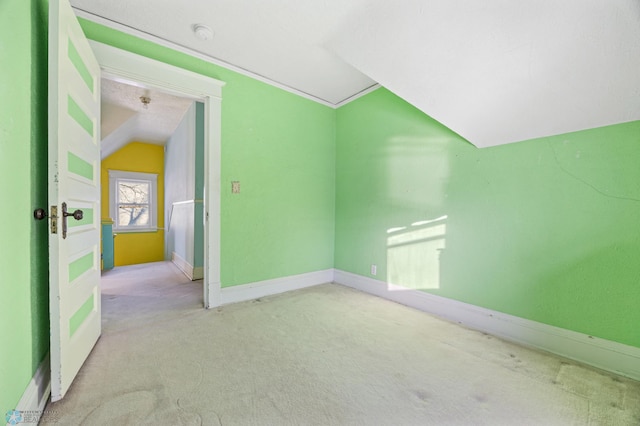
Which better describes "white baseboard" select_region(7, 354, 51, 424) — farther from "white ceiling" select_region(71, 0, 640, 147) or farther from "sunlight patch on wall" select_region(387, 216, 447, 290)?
"sunlight patch on wall" select_region(387, 216, 447, 290)

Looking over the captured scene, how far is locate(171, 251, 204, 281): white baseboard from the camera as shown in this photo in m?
3.55

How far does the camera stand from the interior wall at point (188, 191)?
3.60 metres

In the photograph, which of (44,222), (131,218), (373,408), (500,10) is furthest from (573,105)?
(131,218)

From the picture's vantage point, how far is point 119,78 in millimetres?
2027

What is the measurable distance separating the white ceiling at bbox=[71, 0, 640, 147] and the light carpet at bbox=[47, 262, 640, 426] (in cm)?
158

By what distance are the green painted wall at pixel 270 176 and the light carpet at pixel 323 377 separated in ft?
2.46

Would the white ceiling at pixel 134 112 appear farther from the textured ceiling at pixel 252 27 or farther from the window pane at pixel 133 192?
the textured ceiling at pixel 252 27

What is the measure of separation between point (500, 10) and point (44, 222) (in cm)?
264

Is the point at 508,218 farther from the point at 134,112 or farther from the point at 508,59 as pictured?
the point at 134,112

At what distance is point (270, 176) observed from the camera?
9.40ft

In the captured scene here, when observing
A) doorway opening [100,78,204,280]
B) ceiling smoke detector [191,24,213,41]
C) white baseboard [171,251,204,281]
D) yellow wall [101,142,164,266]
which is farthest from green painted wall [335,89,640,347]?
yellow wall [101,142,164,266]

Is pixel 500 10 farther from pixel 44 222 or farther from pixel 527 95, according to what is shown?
pixel 44 222

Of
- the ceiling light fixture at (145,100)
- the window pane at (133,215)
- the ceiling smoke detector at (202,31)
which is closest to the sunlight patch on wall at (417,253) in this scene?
the ceiling smoke detector at (202,31)

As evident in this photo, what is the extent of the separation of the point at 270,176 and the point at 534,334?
270 centimetres
